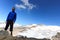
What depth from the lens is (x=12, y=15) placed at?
13.1 metres

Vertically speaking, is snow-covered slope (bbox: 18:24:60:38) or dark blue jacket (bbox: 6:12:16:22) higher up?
dark blue jacket (bbox: 6:12:16:22)

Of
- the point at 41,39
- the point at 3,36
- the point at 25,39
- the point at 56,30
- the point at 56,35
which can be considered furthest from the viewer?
the point at 56,30

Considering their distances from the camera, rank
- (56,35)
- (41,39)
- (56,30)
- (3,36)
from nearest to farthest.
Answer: (3,36) < (41,39) < (56,35) < (56,30)

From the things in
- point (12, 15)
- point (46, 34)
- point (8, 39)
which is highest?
point (12, 15)

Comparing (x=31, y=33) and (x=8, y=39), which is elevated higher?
(x=31, y=33)

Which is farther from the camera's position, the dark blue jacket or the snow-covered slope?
the snow-covered slope

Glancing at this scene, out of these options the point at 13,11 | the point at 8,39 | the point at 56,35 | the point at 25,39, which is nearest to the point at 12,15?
the point at 13,11

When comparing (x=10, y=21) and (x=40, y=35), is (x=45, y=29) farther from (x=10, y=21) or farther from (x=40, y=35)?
(x=10, y=21)

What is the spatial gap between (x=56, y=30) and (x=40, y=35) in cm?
188

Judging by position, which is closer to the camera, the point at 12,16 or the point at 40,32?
the point at 12,16

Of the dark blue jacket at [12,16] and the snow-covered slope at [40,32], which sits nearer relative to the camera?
the dark blue jacket at [12,16]

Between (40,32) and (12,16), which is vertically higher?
(12,16)

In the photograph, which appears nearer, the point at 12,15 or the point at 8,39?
the point at 8,39

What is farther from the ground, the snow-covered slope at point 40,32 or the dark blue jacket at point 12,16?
the dark blue jacket at point 12,16
